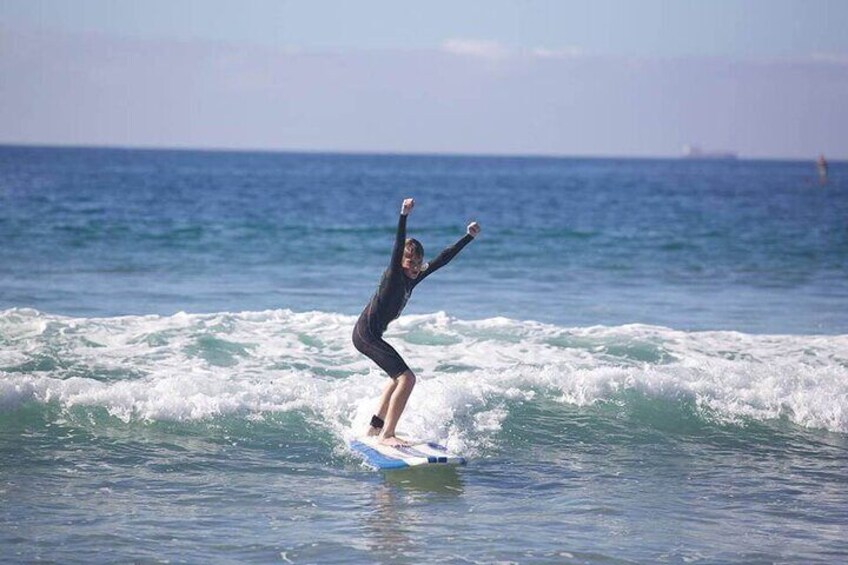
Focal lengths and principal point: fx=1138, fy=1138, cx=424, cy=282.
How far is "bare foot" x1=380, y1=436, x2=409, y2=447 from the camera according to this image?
10109mm

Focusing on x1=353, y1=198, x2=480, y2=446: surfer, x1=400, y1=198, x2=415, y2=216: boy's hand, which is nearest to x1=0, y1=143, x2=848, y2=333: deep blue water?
x1=353, y1=198, x2=480, y2=446: surfer

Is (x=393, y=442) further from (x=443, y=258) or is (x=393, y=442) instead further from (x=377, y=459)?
(x=443, y=258)

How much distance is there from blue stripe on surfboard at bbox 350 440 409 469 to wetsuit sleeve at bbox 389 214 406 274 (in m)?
1.62

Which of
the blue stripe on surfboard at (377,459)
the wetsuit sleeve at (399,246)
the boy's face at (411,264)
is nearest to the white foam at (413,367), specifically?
the blue stripe on surfboard at (377,459)

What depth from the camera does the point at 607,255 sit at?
2777 centimetres

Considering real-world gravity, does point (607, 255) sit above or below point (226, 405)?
above

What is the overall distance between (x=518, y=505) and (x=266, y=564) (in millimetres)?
2317

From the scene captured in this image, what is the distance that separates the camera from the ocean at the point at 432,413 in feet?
27.3

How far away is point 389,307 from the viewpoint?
999cm

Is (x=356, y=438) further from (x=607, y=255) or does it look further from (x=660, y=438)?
(x=607, y=255)

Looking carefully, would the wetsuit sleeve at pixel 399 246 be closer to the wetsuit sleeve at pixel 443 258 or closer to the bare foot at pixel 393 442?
the wetsuit sleeve at pixel 443 258

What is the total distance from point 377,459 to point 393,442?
287mm

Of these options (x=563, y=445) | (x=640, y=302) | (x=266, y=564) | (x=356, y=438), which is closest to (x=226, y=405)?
(x=356, y=438)

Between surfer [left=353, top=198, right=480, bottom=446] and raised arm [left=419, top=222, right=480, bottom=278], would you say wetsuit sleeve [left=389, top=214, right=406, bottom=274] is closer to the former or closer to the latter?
surfer [left=353, top=198, right=480, bottom=446]
